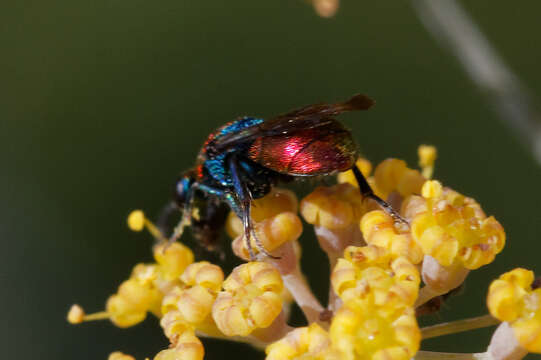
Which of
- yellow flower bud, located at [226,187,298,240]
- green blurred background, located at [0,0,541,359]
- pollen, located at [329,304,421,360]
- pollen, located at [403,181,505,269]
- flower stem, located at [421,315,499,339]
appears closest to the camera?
pollen, located at [329,304,421,360]

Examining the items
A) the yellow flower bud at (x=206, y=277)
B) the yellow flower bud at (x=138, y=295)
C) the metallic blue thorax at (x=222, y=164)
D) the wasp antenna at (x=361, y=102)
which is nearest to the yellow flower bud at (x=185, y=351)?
the yellow flower bud at (x=206, y=277)

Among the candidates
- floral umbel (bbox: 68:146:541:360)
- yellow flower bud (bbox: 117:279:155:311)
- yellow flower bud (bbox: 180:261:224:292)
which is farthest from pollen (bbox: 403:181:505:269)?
yellow flower bud (bbox: 117:279:155:311)

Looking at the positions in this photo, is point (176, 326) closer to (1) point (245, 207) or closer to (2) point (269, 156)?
(1) point (245, 207)

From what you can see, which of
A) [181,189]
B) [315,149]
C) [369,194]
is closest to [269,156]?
[315,149]

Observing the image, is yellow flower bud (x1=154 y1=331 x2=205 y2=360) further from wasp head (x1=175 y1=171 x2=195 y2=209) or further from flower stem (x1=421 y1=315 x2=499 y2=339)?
wasp head (x1=175 y1=171 x2=195 y2=209)

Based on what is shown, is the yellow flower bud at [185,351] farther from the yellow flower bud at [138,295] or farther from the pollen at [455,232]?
the pollen at [455,232]
